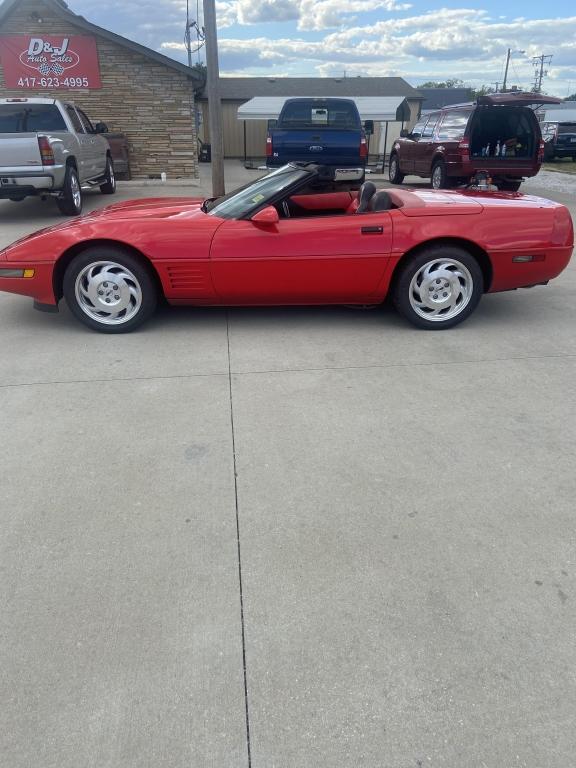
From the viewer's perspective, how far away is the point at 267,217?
4414mm

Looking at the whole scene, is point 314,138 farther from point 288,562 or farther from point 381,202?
point 288,562

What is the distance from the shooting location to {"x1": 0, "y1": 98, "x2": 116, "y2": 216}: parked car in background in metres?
9.51

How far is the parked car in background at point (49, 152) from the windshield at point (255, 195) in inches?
229

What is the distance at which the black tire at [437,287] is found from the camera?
15.2ft

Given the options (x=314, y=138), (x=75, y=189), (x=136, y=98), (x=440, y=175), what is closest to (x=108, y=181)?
(x=75, y=189)

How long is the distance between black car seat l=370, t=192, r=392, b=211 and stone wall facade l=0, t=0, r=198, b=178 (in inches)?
496

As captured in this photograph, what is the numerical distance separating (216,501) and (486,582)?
1.17 meters

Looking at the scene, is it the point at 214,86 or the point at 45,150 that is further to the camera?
the point at 214,86

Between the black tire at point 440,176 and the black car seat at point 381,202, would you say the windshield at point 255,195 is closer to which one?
the black car seat at point 381,202

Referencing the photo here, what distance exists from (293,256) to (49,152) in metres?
6.87

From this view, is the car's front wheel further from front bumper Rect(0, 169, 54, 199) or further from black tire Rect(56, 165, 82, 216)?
front bumper Rect(0, 169, 54, 199)

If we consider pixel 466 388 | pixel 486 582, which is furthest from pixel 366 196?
pixel 486 582

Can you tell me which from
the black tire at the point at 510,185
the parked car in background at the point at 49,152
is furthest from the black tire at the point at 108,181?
the black tire at the point at 510,185

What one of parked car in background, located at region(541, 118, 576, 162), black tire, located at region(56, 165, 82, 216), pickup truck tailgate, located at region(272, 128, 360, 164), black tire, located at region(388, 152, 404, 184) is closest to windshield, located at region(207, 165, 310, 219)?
black tire, located at region(56, 165, 82, 216)
